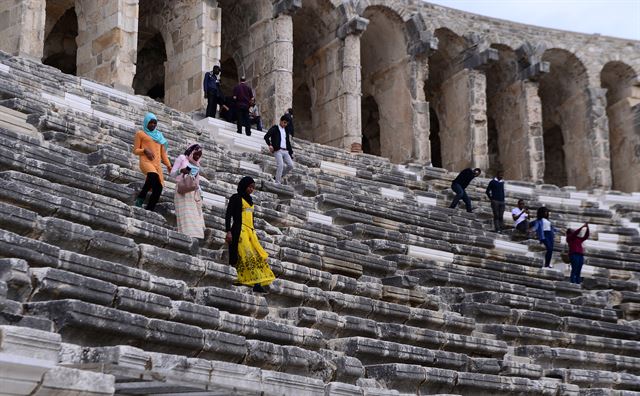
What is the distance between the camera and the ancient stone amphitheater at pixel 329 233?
9.05 meters

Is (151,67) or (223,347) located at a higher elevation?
(151,67)

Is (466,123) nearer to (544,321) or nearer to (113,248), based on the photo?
(544,321)

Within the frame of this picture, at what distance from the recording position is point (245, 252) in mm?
11555

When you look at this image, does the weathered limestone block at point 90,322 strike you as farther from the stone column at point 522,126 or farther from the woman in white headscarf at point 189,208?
the stone column at point 522,126

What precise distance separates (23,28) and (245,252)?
34.5 feet

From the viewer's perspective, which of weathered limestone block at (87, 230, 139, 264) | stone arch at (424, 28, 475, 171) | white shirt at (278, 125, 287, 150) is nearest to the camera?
weathered limestone block at (87, 230, 139, 264)

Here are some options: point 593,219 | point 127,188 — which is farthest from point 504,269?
point 127,188

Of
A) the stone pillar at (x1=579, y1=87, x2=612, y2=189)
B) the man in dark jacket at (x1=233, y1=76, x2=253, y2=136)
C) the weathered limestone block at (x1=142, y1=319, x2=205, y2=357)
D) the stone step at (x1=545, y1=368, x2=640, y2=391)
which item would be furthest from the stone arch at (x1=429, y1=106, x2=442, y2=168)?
the weathered limestone block at (x1=142, y1=319, x2=205, y2=357)

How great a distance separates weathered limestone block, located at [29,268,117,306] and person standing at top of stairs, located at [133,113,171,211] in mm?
3185

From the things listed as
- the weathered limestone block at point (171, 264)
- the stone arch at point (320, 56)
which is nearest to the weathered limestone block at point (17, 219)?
the weathered limestone block at point (171, 264)

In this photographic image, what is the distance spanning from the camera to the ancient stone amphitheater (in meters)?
9.05

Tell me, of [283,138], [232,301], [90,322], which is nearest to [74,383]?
[90,322]

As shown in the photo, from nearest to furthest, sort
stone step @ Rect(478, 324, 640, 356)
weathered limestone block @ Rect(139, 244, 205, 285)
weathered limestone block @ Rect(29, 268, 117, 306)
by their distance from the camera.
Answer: weathered limestone block @ Rect(29, 268, 117, 306)
weathered limestone block @ Rect(139, 244, 205, 285)
stone step @ Rect(478, 324, 640, 356)

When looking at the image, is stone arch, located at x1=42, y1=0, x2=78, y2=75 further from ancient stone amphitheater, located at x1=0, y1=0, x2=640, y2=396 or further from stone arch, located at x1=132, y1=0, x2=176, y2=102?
stone arch, located at x1=132, y1=0, x2=176, y2=102
